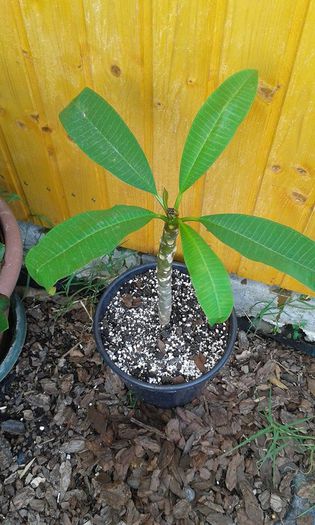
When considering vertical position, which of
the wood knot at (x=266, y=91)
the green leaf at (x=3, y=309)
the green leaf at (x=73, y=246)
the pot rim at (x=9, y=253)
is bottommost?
the green leaf at (x=3, y=309)

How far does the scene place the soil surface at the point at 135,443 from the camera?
5.03ft

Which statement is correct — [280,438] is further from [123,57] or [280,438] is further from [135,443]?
[123,57]

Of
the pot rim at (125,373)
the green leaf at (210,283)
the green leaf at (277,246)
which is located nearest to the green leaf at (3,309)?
the pot rim at (125,373)

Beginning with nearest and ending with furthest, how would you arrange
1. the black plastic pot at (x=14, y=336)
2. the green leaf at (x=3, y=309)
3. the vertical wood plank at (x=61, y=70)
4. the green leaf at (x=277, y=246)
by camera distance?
the green leaf at (x=277, y=246)
the vertical wood plank at (x=61, y=70)
the green leaf at (x=3, y=309)
the black plastic pot at (x=14, y=336)

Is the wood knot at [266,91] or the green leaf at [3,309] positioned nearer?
the wood knot at [266,91]

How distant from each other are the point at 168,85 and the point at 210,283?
0.58 m

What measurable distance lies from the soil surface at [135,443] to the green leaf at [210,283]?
84cm

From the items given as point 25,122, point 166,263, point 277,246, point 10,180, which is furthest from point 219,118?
point 10,180

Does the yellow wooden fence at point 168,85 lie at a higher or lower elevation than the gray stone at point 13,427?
higher

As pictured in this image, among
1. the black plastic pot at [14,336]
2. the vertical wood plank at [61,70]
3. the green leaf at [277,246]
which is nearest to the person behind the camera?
the green leaf at [277,246]

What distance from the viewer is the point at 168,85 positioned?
1.24 m

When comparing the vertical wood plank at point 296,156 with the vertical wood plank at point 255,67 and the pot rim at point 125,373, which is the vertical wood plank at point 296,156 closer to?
the vertical wood plank at point 255,67

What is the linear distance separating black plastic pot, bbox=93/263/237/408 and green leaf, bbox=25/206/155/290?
0.59 m

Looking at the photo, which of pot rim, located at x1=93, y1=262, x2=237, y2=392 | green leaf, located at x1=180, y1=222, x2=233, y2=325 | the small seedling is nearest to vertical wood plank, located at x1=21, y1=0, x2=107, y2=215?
pot rim, located at x1=93, y1=262, x2=237, y2=392
